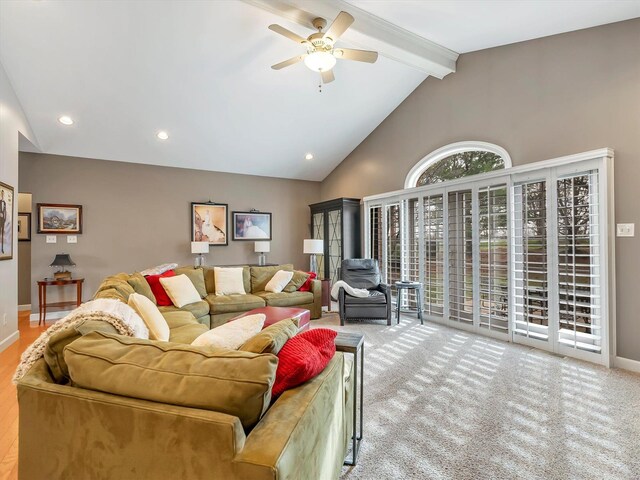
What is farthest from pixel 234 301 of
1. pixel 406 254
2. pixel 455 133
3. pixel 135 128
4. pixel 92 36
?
pixel 455 133

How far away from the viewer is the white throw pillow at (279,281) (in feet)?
16.4

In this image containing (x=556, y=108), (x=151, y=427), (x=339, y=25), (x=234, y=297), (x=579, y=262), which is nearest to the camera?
(x=151, y=427)

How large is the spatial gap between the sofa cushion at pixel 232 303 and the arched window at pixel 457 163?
3.06 m

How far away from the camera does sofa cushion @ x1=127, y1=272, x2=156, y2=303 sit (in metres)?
3.67

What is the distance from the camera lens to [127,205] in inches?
228

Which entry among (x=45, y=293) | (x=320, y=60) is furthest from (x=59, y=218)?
(x=320, y=60)

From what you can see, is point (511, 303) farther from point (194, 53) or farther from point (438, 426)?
point (194, 53)

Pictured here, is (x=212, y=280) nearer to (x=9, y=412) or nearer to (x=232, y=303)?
(x=232, y=303)

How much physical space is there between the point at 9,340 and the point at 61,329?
12.0 ft

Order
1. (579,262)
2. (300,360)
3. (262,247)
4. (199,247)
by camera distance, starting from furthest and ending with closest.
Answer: (262,247) → (199,247) → (579,262) → (300,360)

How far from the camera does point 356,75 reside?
4.76 m

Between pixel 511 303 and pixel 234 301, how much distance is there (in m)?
3.46

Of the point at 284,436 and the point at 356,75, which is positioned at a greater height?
the point at 356,75

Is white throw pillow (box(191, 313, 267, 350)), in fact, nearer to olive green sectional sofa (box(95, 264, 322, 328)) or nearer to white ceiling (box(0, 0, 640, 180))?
olive green sectional sofa (box(95, 264, 322, 328))
